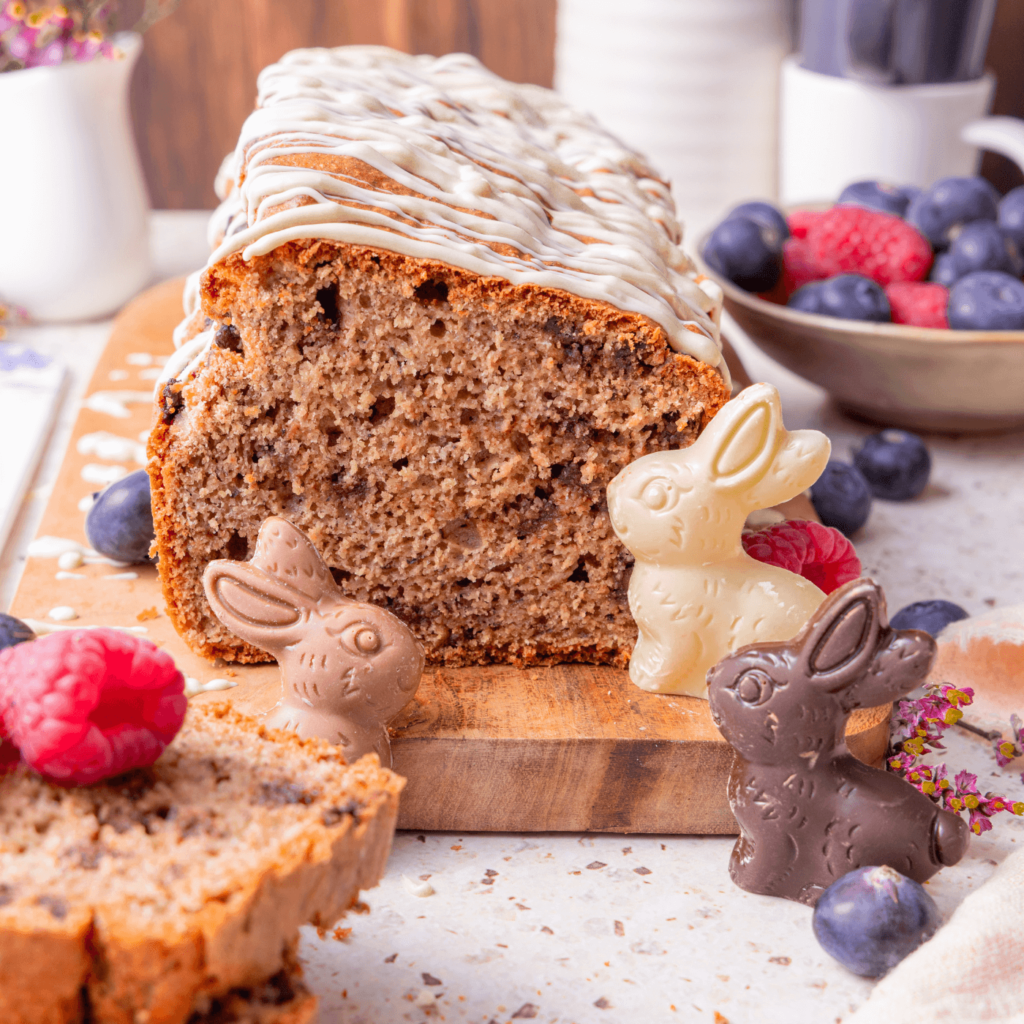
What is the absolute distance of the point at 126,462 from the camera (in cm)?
211

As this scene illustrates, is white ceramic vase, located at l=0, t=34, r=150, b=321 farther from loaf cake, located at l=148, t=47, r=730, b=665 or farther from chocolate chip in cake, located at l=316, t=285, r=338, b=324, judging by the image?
chocolate chip in cake, located at l=316, t=285, r=338, b=324

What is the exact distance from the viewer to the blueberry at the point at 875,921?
1.17 metres

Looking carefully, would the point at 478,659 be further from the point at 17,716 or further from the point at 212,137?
the point at 212,137

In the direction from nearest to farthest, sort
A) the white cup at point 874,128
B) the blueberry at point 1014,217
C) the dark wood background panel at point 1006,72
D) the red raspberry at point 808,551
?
1. the red raspberry at point 808,551
2. the blueberry at point 1014,217
3. the white cup at point 874,128
4. the dark wood background panel at point 1006,72

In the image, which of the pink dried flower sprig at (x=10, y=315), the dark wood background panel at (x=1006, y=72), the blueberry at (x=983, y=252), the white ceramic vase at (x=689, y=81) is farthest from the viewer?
the dark wood background panel at (x=1006, y=72)

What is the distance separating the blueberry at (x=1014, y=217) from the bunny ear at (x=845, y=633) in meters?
1.60

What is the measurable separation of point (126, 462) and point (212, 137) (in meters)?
2.04

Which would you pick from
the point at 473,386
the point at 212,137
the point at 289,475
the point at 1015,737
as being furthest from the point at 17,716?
the point at 212,137

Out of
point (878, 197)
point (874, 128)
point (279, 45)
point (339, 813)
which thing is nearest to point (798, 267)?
point (878, 197)

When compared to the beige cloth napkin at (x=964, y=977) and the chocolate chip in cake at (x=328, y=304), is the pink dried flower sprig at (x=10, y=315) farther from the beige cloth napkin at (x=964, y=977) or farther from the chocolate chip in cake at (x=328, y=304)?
the beige cloth napkin at (x=964, y=977)

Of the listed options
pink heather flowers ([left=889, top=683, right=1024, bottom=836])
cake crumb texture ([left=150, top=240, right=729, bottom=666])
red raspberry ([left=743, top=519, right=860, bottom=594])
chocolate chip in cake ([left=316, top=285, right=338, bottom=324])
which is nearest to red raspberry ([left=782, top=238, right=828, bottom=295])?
red raspberry ([left=743, top=519, right=860, bottom=594])

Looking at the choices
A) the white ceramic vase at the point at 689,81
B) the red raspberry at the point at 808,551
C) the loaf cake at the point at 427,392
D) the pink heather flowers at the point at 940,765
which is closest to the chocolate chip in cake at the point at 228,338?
the loaf cake at the point at 427,392

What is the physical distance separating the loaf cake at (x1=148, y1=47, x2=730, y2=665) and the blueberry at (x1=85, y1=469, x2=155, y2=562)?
22 cm

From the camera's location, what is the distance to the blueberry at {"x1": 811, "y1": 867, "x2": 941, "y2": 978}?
1170 millimetres
